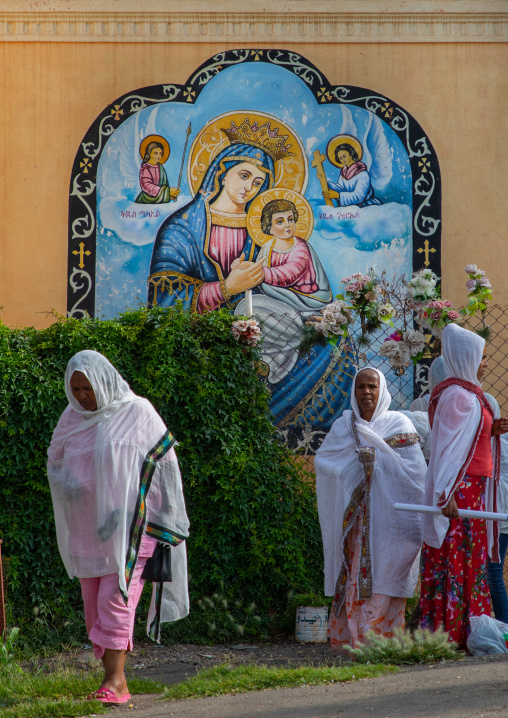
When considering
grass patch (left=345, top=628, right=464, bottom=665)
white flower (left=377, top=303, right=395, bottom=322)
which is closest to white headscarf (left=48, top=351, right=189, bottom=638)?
grass patch (left=345, top=628, right=464, bottom=665)

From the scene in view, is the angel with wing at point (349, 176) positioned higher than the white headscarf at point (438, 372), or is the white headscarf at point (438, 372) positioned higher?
the angel with wing at point (349, 176)

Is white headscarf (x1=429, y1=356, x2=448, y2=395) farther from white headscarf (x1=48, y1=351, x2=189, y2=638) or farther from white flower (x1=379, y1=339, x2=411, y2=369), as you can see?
white headscarf (x1=48, y1=351, x2=189, y2=638)

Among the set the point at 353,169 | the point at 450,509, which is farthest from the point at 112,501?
the point at 353,169

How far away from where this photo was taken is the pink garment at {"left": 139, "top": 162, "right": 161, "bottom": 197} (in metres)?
7.53

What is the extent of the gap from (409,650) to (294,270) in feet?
12.8

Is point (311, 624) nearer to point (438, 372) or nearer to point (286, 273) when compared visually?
point (438, 372)

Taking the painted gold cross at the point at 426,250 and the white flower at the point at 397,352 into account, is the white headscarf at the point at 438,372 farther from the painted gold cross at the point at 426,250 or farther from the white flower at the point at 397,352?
the painted gold cross at the point at 426,250

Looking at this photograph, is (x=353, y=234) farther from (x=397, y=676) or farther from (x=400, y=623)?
(x=397, y=676)

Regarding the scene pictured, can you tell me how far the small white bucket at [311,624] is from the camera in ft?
18.4

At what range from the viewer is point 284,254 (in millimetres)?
7492

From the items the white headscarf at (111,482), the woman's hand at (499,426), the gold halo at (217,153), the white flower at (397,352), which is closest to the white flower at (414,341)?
the white flower at (397,352)

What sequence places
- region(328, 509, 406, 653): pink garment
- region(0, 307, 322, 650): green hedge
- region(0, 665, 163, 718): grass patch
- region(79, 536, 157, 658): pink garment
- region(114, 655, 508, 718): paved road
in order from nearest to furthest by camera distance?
region(114, 655, 508, 718): paved road → region(0, 665, 163, 718): grass patch → region(79, 536, 157, 658): pink garment → region(328, 509, 406, 653): pink garment → region(0, 307, 322, 650): green hedge

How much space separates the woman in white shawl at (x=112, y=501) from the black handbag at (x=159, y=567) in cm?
3

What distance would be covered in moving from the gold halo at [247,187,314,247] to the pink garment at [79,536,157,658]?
13.1 feet
